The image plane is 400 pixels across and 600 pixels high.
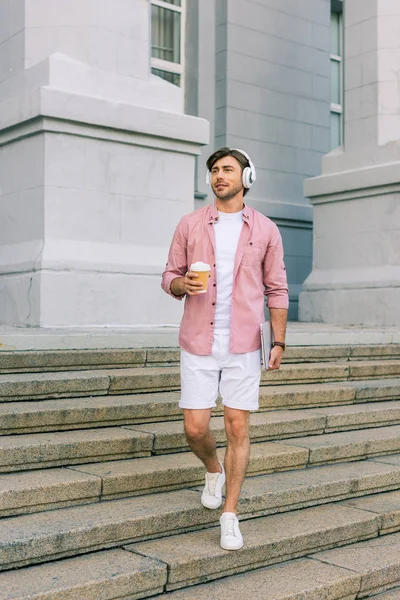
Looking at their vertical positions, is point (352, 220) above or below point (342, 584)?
above

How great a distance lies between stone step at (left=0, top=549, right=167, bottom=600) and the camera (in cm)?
363

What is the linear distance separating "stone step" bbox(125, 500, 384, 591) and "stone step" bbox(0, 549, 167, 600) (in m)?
0.11

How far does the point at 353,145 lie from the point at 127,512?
8005 mm

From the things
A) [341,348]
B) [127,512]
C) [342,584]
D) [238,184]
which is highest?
[238,184]

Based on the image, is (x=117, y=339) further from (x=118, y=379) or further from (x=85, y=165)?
(x=85, y=165)

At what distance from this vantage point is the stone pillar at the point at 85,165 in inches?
324

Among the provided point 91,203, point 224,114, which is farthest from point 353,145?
point 91,203

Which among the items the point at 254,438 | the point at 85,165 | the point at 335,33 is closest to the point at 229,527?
the point at 254,438

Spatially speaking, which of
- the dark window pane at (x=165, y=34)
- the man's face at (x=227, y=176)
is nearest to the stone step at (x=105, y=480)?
A: the man's face at (x=227, y=176)

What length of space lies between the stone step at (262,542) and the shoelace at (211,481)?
0.69 ft

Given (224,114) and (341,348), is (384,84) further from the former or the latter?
(341,348)

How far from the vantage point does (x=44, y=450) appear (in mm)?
4766

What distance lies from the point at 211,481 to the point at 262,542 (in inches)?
16.7

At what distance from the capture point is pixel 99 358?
6211mm
